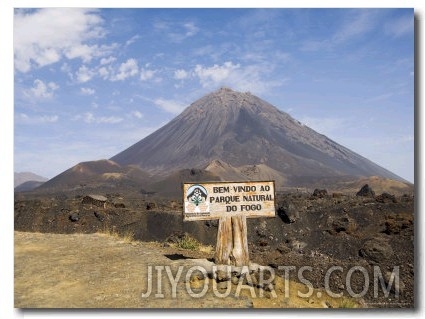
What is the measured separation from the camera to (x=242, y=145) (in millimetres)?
114500

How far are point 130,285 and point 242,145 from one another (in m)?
105

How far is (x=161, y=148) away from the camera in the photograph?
122m

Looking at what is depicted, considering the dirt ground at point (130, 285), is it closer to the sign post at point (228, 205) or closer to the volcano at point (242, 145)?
the sign post at point (228, 205)

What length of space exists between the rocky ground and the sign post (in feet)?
5.48

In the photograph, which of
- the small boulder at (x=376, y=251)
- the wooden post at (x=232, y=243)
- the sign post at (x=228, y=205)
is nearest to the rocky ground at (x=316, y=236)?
the small boulder at (x=376, y=251)

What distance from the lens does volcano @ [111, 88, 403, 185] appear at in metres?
105

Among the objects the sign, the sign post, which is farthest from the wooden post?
the sign

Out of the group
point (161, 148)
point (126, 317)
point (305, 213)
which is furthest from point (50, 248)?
point (161, 148)

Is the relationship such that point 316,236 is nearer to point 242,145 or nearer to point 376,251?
point 376,251

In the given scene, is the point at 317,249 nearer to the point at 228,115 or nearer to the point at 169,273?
the point at 169,273

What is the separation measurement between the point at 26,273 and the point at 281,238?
1368 cm

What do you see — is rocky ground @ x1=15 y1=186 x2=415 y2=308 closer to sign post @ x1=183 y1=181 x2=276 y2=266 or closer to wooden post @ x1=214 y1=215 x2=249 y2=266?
wooden post @ x1=214 y1=215 x2=249 y2=266

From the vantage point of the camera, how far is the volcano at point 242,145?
104812 mm

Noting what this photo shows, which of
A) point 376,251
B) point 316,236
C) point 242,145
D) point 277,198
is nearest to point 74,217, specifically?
point 316,236
